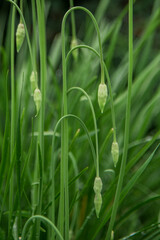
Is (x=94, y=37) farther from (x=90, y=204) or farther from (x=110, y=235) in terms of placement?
(x=110, y=235)

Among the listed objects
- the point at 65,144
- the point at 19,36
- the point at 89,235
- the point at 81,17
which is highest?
the point at 81,17

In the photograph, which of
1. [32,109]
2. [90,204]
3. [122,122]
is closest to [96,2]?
[32,109]

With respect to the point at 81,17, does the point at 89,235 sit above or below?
below

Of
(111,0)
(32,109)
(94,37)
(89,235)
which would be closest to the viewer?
(89,235)

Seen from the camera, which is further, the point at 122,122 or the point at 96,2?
the point at 96,2

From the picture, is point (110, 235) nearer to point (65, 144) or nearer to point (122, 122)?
point (65, 144)

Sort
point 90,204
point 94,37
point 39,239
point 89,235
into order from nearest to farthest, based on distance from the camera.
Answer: point 39,239 < point 89,235 < point 90,204 < point 94,37

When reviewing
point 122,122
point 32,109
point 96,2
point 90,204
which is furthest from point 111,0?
point 90,204
